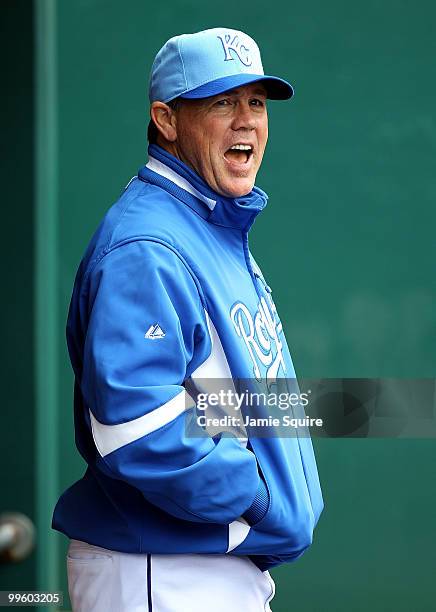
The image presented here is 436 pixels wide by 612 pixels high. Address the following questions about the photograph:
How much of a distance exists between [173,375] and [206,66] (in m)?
0.64

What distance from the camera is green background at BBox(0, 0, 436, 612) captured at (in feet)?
13.7

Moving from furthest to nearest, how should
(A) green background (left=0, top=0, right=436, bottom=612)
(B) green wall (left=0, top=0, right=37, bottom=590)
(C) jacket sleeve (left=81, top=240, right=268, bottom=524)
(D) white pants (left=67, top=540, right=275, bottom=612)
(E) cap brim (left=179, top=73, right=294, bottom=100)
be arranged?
(A) green background (left=0, top=0, right=436, bottom=612)
(E) cap brim (left=179, top=73, right=294, bottom=100)
(D) white pants (left=67, top=540, right=275, bottom=612)
(C) jacket sleeve (left=81, top=240, right=268, bottom=524)
(B) green wall (left=0, top=0, right=37, bottom=590)

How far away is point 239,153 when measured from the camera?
249cm

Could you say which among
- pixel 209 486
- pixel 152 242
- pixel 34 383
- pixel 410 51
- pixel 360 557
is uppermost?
pixel 410 51

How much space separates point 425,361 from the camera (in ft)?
13.7

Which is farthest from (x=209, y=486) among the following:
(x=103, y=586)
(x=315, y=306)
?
(x=315, y=306)

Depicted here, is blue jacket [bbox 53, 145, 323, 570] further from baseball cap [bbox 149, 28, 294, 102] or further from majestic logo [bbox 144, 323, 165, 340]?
baseball cap [bbox 149, 28, 294, 102]

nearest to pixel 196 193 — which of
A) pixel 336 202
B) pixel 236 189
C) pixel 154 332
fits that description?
pixel 236 189

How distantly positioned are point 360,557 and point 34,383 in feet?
8.60

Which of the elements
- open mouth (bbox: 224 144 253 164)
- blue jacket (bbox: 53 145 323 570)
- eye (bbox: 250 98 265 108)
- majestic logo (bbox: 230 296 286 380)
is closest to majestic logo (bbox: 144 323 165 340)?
blue jacket (bbox: 53 145 323 570)

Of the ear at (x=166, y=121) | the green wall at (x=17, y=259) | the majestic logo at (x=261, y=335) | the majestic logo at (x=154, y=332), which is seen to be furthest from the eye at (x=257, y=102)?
the green wall at (x=17, y=259)

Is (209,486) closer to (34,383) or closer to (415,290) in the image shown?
(34,383)

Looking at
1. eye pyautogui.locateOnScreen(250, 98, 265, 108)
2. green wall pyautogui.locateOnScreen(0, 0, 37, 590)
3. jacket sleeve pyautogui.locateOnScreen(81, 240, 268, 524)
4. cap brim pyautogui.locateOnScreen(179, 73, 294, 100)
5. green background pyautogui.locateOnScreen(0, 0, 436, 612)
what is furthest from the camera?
green background pyautogui.locateOnScreen(0, 0, 436, 612)

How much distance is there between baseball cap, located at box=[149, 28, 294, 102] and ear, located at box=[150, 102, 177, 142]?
2 centimetres
